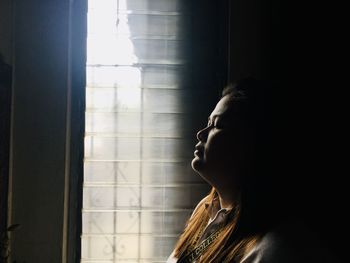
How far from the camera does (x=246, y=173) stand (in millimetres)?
979

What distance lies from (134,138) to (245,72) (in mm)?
543

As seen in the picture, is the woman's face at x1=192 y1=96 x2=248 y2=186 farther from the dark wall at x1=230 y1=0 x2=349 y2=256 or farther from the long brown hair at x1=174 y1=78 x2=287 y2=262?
the dark wall at x1=230 y1=0 x2=349 y2=256

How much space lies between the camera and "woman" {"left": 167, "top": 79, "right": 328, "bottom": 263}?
2.98 feet

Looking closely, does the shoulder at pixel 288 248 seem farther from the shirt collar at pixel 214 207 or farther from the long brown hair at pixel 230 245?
the shirt collar at pixel 214 207

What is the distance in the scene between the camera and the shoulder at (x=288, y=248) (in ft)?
2.73

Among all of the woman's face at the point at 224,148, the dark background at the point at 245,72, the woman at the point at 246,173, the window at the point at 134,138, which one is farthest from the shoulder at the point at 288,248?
the window at the point at 134,138

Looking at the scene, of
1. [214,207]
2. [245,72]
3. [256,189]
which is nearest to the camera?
[256,189]

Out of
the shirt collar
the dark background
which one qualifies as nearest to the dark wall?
the dark background

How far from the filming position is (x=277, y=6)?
1.51 metres

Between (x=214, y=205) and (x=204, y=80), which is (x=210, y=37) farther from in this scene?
(x=214, y=205)

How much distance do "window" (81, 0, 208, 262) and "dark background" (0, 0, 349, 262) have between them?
127mm

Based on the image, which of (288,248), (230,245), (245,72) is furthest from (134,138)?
(288,248)

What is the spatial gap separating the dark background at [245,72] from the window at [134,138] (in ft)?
0.42

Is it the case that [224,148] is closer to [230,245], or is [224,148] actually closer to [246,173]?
[246,173]
